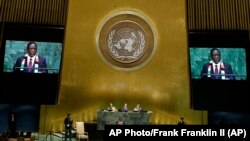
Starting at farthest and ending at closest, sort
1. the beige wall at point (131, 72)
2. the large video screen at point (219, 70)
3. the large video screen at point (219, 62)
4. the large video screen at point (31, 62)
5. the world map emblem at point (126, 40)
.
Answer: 1. the world map emblem at point (126, 40)
2. the beige wall at point (131, 72)
3. the large video screen at point (219, 62)
4. the large video screen at point (219, 70)
5. the large video screen at point (31, 62)

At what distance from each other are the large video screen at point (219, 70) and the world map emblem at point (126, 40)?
2103 mm

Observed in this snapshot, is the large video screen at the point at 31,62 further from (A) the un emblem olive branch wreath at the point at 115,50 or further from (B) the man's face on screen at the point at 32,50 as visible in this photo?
(A) the un emblem olive branch wreath at the point at 115,50

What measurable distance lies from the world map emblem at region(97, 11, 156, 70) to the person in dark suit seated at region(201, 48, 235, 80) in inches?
93.7

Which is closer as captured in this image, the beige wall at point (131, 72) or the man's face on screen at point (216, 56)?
the man's face on screen at point (216, 56)

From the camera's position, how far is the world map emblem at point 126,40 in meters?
11.9

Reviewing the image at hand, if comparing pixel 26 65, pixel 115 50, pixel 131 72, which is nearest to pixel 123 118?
pixel 131 72

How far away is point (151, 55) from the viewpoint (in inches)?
471

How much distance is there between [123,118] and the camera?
1041cm

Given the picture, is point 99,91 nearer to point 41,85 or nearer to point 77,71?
point 77,71

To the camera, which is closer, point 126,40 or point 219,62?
point 219,62

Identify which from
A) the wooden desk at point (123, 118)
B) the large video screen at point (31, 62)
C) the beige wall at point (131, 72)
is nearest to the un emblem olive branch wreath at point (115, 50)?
the beige wall at point (131, 72)

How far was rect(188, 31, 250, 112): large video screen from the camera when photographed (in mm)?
10055

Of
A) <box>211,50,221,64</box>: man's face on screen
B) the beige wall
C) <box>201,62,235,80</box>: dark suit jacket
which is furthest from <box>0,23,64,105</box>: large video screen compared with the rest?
<box>211,50,221,64</box>: man's face on screen

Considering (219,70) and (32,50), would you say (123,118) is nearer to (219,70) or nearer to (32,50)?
(219,70)
